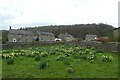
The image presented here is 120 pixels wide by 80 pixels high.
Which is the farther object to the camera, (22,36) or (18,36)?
(22,36)

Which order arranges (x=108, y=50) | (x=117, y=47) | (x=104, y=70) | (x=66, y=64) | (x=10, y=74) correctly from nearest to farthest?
(x=10, y=74), (x=104, y=70), (x=66, y=64), (x=117, y=47), (x=108, y=50)

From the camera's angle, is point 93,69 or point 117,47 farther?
point 117,47

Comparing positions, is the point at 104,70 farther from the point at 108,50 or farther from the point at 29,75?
the point at 108,50

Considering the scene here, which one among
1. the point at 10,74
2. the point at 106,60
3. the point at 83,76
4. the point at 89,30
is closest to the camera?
the point at 83,76

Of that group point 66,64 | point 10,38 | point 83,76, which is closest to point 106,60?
point 66,64

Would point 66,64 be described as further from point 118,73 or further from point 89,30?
point 89,30

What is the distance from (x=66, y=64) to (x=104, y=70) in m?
2.74

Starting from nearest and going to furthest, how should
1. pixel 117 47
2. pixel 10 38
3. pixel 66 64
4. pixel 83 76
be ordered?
pixel 83 76, pixel 66 64, pixel 117 47, pixel 10 38

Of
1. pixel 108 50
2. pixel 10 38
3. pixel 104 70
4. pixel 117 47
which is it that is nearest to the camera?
pixel 104 70

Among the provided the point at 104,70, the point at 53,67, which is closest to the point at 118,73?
A: the point at 104,70

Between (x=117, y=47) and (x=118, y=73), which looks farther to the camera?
(x=117, y=47)

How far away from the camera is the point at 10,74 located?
12914mm

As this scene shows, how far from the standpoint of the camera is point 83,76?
12.1 metres

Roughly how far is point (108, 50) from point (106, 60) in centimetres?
749
